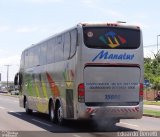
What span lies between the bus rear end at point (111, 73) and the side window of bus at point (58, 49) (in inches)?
98.3

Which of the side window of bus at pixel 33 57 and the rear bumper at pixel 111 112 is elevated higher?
the side window of bus at pixel 33 57

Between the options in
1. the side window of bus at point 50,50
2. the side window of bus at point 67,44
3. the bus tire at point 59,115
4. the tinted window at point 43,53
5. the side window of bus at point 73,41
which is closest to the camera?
the side window of bus at point 73,41

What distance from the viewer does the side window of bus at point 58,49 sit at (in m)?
19.4

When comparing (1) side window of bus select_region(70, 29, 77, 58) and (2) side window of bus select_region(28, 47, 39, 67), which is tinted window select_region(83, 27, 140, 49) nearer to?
(1) side window of bus select_region(70, 29, 77, 58)

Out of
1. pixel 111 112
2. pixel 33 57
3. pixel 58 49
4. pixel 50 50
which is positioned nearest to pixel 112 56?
pixel 111 112

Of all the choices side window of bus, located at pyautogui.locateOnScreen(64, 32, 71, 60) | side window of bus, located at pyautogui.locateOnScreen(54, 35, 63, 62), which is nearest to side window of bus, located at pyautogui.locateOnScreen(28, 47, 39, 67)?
side window of bus, located at pyautogui.locateOnScreen(54, 35, 63, 62)

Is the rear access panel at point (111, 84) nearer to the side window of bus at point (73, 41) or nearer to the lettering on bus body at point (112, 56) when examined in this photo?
the lettering on bus body at point (112, 56)

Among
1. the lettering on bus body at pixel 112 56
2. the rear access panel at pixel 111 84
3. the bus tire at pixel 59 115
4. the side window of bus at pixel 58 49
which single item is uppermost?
the side window of bus at pixel 58 49

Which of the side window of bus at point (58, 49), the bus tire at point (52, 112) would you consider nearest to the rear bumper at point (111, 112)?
the side window of bus at point (58, 49)

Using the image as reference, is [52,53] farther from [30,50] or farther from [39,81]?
[30,50]

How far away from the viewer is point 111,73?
17.2 metres

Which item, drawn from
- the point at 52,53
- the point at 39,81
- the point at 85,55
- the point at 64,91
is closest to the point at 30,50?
the point at 39,81

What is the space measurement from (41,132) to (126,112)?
10.8ft

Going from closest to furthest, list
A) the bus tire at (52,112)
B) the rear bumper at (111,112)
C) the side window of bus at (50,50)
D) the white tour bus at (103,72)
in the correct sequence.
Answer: the rear bumper at (111,112) < the white tour bus at (103,72) < the bus tire at (52,112) < the side window of bus at (50,50)
